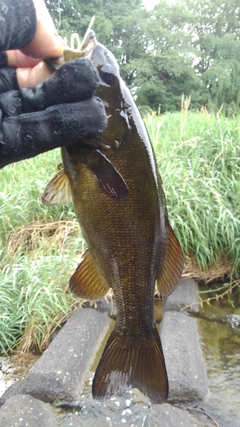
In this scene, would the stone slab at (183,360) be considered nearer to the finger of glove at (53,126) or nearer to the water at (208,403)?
the water at (208,403)

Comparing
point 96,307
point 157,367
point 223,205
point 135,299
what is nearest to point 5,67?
point 135,299

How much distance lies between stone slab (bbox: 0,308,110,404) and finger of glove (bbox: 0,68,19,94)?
5.93 feet

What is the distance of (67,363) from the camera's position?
261 centimetres

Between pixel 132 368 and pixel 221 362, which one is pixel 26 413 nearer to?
pixel 132 368

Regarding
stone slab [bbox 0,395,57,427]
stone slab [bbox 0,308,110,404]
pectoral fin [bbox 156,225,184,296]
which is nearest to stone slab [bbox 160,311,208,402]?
stone slab [bbox 0,308,110,404]

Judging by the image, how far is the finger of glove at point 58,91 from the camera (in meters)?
1.13

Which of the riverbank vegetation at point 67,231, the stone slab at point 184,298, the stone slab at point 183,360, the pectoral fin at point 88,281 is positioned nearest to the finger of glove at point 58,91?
the pectoral fin at point 88,281

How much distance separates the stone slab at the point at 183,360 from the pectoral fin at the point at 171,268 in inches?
44.6

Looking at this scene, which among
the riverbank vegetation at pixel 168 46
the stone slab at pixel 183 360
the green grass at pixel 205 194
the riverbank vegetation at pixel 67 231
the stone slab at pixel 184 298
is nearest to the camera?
the stone slab at pixel 183 360

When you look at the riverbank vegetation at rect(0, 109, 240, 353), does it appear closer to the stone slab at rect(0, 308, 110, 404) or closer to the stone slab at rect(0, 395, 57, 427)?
the stone slab at rect(0, 308, 110, 404)

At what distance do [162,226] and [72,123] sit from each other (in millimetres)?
545

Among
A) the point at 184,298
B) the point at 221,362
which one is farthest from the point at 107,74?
the point at 184,298

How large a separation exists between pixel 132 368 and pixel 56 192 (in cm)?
80

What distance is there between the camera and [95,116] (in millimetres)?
1198
